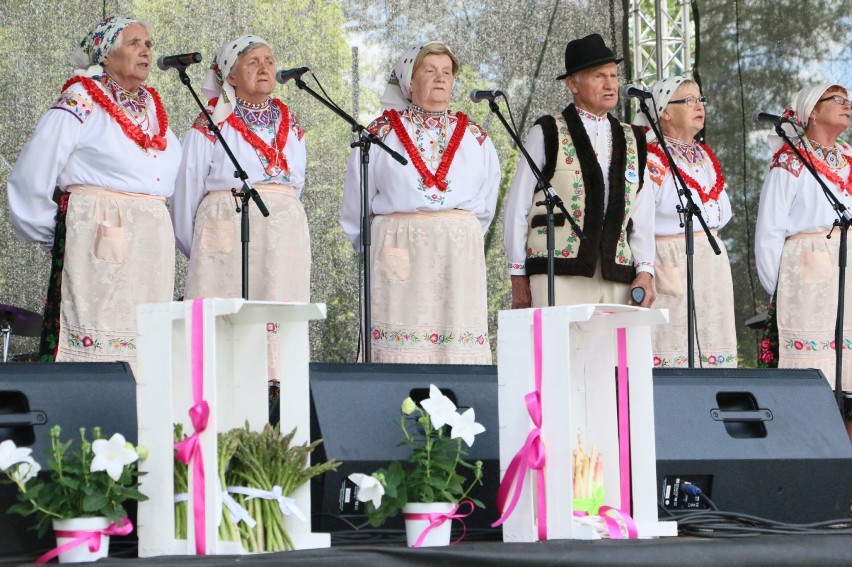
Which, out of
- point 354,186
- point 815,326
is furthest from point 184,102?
point 815,326

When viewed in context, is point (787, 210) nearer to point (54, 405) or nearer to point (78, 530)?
point (54, 405)

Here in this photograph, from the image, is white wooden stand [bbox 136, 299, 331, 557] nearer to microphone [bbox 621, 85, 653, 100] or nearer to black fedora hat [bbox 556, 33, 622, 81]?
microphone [bbox 621, 85, 653, 100]

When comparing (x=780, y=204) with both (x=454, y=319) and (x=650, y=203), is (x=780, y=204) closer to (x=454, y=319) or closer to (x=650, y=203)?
(x=650, y=203)

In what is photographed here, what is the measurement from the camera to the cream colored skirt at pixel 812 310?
5.54 m

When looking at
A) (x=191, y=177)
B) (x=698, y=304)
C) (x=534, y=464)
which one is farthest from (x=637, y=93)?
(x=534, y=464)

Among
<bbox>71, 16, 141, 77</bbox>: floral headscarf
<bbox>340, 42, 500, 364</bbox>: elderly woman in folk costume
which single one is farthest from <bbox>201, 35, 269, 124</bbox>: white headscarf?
<bbox>340, 42, 500, 364</bbox>: elderly woman in folk costume

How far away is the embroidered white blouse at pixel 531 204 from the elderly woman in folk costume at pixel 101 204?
1.23 metres

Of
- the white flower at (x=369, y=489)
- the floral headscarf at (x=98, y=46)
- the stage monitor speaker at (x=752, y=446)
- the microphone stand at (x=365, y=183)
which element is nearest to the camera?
the white flower at (x=369, y=489)

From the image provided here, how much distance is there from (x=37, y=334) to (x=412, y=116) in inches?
63.4

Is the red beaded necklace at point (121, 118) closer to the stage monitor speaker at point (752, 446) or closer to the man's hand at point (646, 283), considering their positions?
the man's hand at point (646, 283)

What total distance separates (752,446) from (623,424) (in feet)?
1.54

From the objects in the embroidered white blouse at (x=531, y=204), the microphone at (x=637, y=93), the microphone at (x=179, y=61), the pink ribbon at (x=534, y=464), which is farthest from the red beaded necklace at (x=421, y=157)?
the pink ribbon at (x=534, y=464)

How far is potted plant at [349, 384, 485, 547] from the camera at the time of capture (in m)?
2.52

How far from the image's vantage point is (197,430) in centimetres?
235
